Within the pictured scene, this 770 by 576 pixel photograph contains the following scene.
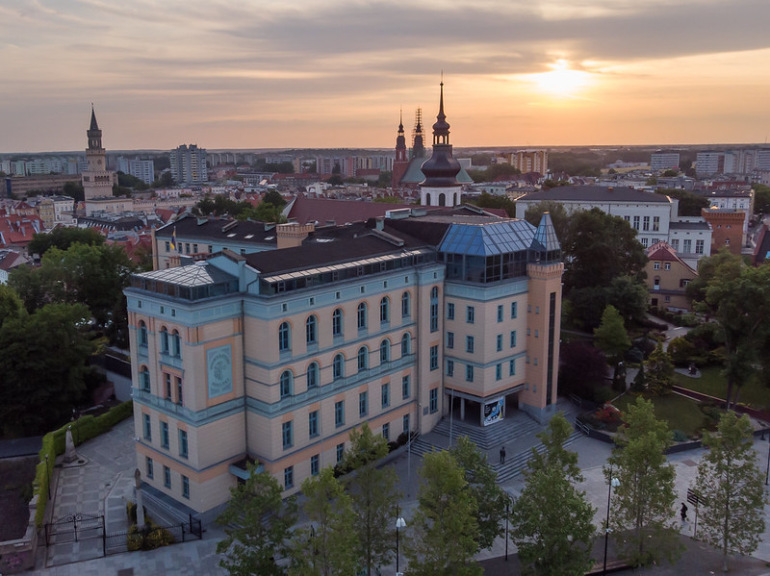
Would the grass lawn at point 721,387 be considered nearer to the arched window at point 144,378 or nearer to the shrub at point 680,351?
the shrub at point 680,351

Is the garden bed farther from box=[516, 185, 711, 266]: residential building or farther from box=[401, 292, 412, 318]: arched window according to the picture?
box=[516, 185, 711, 266]: residential building

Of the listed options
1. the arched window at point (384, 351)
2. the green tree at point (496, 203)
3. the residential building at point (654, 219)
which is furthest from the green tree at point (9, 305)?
the green tree at point (496, 203)

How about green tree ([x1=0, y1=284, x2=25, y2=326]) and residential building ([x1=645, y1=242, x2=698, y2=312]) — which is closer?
green tree ([x1=0, y1=284, x2=25, y2=326])

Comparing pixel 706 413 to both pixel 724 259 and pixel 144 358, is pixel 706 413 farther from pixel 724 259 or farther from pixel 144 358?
pixel 144 358

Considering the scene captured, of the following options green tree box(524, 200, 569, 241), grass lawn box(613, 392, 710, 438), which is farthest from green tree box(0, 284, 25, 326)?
green tree box(524, 200, 569, 241)

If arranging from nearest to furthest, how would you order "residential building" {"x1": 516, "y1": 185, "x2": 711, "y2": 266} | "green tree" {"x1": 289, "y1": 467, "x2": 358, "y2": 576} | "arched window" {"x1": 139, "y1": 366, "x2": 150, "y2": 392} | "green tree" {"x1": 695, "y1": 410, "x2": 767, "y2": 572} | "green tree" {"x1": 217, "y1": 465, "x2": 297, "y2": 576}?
"green tree" {"x1": 289, "y1": 467, "x2": 358, "y2": 576}
"green tree" {"x1": 217, "y1": 465, "x2": 297, "y2": 576}
"green tree" {"x1": 695, "y1": 410, "x2": 767, "y2": 572}
"arched window" {"x1": 139, "y1": 366, "x2": 150, "y2": 392}
"residential building" {"x1": 516, "y1": 185, "x2": 711, "y2": 266}

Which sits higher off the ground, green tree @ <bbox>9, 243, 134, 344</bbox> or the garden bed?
green tree @ <bbox>9, 243, 134, 344</bbox>

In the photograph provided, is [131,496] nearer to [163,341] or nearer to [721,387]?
[163,341]
